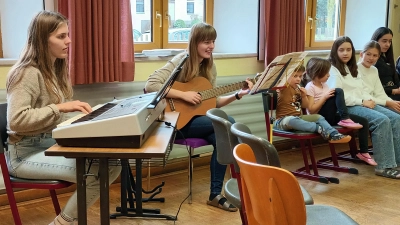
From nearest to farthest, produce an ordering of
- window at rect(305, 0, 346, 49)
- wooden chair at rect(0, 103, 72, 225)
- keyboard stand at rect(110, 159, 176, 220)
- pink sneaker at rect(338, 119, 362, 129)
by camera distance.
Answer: wooden chair at rect(0, 103, 72, 225) < keyboard stand at rect(110, 159, 176, 220) < pink sneaker at rect(338, 119, 362, 129) < window at rect(305, 0, 346, 49)

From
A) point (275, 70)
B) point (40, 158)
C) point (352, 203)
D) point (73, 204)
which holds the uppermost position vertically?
point (275, 70)

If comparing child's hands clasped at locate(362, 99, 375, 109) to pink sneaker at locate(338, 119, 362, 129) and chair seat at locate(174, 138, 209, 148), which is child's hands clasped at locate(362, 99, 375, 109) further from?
chair seat at locate(174, 138, 209, 148)

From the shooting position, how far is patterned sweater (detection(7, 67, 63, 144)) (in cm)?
186

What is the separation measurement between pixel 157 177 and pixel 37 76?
1671 millimetres

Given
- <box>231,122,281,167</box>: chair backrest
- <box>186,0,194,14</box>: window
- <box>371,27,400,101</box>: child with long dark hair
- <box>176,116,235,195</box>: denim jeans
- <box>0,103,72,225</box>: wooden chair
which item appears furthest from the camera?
<box>371,27,400,101</box>: child with long dark hair

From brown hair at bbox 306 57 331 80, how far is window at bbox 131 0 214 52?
3.45 feet

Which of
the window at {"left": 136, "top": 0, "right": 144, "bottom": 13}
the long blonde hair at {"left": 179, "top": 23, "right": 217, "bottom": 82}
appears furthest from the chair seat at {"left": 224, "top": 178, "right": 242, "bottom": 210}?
the window at {"left": 136, "top": 0, "right": 144, "bottom": 13}

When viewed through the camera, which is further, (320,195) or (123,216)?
(320,195)

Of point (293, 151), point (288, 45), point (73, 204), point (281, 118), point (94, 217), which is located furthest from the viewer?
point (293, 151)

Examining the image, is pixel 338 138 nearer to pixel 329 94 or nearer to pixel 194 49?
pixel 329 94

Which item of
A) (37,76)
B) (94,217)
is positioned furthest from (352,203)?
(37,76)

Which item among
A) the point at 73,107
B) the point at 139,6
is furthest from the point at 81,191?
the point at 139,6

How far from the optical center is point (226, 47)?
4.17 m

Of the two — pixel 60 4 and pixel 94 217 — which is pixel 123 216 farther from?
pixel 60 4
